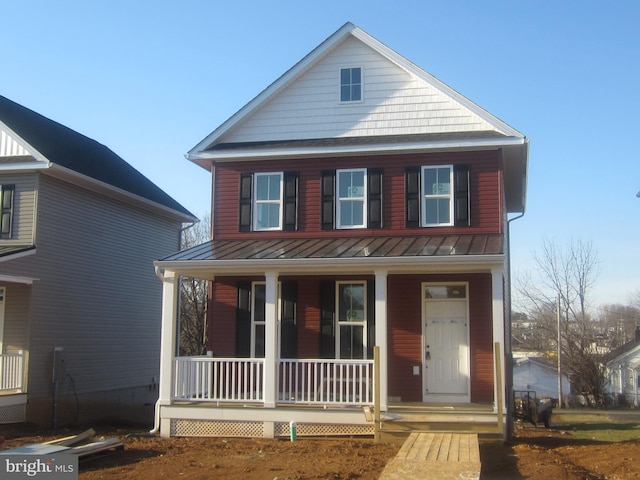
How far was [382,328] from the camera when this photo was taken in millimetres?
13852

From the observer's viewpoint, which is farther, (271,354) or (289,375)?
(289,375)

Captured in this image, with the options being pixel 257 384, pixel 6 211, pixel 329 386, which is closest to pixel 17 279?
pixel 6 211

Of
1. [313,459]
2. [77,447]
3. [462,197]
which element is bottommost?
[313,459]

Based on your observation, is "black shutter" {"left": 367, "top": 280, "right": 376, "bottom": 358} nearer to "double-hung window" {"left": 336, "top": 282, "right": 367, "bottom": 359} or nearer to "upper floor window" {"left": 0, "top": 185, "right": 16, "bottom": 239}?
"double-hung window" {"left": 336, "top": 282, "right": 367, "bottom": 359}

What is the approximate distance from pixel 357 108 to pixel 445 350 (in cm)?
595

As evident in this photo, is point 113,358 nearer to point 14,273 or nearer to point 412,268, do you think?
point 14,273

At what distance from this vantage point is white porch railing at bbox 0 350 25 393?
17.6m

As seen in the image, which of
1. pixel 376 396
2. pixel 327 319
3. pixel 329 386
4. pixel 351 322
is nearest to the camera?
pixel 376 396

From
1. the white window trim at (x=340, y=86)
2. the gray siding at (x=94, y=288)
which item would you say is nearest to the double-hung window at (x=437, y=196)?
the white window trim at (x=340, y=86)

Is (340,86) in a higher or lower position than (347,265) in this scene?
higher

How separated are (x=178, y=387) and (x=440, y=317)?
572cm

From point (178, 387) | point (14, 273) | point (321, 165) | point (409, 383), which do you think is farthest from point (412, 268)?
point (14, 273)

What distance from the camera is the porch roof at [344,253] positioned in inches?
546

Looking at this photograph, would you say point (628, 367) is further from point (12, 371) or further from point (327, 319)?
point (12, 371)
